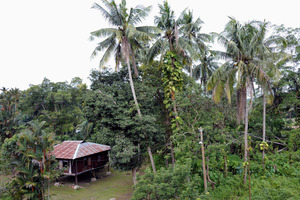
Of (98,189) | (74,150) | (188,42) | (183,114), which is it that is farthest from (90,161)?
(188,42)

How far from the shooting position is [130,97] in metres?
13.3

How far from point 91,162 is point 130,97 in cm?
798

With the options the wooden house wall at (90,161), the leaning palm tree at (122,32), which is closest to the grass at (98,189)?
the wooden house wall at (90,161)

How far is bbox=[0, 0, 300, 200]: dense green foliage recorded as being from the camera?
32.8ft

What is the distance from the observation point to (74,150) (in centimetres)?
1592

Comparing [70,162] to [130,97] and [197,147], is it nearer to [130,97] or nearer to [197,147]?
[130,97]

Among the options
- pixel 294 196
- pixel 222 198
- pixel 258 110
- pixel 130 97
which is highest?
pixel 130 97

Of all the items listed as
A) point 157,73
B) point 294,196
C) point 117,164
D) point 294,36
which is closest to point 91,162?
point 117,164

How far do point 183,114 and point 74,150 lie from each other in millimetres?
9856

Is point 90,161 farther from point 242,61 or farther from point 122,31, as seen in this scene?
point 242,61

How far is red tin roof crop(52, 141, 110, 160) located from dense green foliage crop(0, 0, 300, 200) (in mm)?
3804

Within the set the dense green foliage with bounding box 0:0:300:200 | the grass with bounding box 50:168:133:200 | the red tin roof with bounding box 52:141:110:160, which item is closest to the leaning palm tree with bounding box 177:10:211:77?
the dense green foliage with bounding box 0:0:300:200

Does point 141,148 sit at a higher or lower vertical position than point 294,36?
lower

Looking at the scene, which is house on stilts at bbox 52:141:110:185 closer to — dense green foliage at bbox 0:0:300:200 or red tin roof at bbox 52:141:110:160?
red tin roof at bbox 52:141:110:160
